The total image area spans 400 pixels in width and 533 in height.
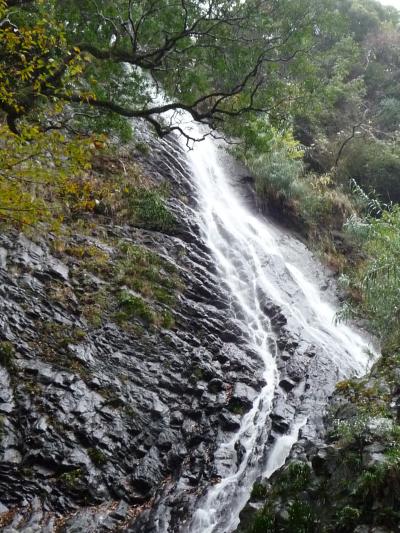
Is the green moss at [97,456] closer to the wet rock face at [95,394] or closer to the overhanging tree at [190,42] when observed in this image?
Result: the wet rock face at [95,394]

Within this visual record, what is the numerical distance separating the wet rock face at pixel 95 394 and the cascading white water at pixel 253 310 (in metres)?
0.37

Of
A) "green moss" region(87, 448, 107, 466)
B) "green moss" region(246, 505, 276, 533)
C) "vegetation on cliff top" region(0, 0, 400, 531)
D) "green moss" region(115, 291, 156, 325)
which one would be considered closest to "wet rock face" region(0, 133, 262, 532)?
"green moss" region(87, 448, 107, 466)

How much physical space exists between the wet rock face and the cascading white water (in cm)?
37

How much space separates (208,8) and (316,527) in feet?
26.6

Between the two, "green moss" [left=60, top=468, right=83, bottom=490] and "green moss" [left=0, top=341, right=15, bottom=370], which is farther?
"green moss" [left=0, top=341, right=15, bottom=370]

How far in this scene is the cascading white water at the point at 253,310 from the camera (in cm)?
Answer: 779

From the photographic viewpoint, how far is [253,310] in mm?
12469

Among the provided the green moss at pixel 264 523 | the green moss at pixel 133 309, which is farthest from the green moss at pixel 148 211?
the green moss at pixel 264 523

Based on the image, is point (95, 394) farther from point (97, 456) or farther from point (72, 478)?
point (72, 478)

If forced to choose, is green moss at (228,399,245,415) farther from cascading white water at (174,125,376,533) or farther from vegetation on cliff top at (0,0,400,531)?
vegetation on cliff top at (0,0,400,531)

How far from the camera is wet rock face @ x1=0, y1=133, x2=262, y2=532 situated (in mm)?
7254

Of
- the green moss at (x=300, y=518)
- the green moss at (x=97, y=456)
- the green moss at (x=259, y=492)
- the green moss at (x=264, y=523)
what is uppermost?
the green moss at (x=300, y=518)

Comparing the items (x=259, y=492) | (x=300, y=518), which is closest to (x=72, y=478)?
(x=259, y=492)

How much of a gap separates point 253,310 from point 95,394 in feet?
16.8
